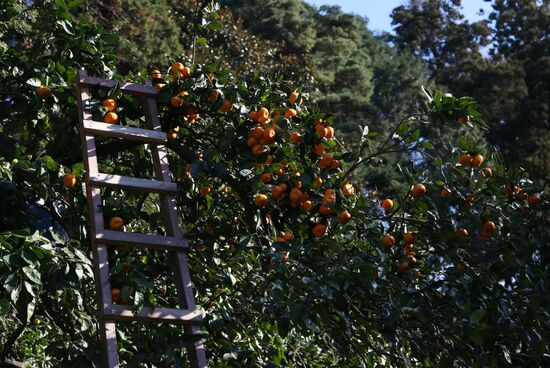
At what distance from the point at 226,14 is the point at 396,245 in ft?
38.4

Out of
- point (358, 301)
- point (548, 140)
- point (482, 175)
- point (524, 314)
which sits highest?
point (548, 140)

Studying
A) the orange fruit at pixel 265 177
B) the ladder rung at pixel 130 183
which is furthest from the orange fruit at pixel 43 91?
the orange fruit at pixel 265 177

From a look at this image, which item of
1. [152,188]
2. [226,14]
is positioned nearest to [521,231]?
[152,188]

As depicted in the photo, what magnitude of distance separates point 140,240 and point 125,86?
0.64 meters

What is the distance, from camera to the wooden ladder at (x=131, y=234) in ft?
9.11

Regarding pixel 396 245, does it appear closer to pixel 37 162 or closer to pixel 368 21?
pixel 37 162

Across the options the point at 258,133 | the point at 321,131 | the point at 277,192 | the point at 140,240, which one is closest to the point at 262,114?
the point at 258,133

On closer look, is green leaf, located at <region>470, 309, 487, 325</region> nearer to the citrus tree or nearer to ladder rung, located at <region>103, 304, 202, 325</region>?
the citrus tree

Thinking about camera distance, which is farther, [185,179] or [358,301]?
[185,179]

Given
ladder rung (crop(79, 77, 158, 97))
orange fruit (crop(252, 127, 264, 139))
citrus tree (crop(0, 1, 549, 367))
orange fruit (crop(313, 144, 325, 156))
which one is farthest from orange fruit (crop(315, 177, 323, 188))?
ladder rung (crop(79, 77, 158, 97))

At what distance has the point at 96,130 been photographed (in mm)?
3143

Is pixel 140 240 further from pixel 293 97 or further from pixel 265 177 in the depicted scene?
pixel 293 97

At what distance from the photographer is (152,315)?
2830mm

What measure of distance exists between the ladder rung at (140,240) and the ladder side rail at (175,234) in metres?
0.04
